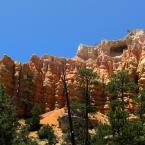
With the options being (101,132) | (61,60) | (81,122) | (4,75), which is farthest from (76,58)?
(101,132)

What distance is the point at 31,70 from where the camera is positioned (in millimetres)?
92000

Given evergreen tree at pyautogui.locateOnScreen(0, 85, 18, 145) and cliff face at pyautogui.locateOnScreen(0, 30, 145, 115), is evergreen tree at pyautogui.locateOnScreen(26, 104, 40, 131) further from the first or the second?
evergreen tree at pyautogui.locateOnScreen(0, 85, 18, 145)

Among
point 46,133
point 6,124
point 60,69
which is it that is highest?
point 60,69

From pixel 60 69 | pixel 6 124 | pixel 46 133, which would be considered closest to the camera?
Result: pixel 6 124

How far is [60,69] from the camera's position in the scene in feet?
303

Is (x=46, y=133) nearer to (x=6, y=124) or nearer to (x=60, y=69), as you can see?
(x=6, y=124)

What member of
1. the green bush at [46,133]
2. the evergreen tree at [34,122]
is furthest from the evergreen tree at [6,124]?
the evergreen tree at [34,122]

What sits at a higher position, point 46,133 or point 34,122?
point 34,122

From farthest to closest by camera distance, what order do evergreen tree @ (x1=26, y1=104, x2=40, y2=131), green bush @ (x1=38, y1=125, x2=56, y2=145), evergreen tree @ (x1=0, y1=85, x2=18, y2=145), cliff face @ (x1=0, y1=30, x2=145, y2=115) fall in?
1. cliff face @ (x1=0, y1=30, x2=145, y2=115)
2. evergreen tree @ (x1=26, y1=104, x2=40, y2=131)
3. green bush @ (x1=38, y1=125, x2=56, y2=145)
4. evergreen tree @ (x1=0, y1=85, x2=18, y2=145)

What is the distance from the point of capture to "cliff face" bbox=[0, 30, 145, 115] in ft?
284

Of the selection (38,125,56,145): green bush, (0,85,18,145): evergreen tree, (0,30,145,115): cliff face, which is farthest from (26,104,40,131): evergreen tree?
(0,85,18,145): evergreen tree

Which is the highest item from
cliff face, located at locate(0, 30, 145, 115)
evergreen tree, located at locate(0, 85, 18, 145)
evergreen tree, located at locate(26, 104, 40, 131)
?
cliff face, located at locate(0, 30, 145, 115)

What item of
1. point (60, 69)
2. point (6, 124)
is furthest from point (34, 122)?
point (6, 124)

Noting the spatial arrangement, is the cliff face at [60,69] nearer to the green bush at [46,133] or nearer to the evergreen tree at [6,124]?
the green bush at [46,133]
